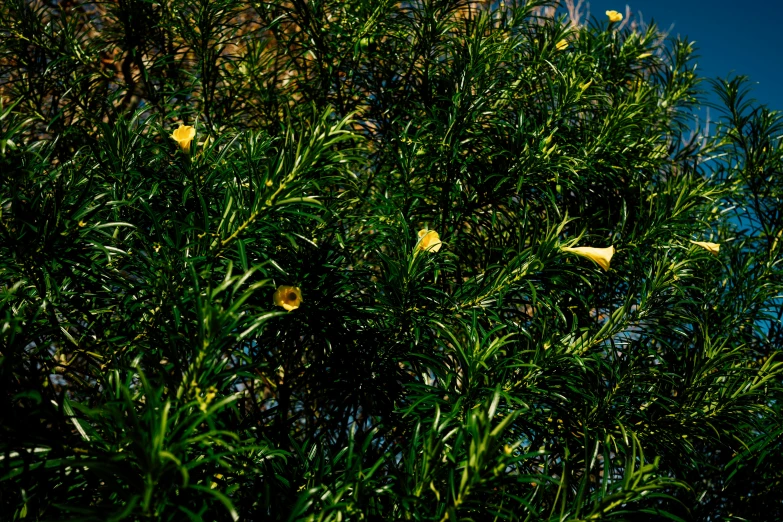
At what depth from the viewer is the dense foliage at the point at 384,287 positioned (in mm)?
1045

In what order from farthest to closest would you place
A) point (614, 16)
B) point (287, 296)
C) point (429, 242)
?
1. point (614, 16)
2. point (429, 242)
3. point (287, 296)

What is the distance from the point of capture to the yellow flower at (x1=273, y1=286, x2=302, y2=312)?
4.38 ft

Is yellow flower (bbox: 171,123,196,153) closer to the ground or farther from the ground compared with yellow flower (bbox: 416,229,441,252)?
farther from the ground

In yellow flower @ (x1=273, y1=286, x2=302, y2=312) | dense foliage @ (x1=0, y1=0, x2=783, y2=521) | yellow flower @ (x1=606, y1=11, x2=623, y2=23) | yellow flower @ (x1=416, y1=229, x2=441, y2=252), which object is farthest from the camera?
yellow flower @ (x1=606, y1=11, x2=623, y2=23)

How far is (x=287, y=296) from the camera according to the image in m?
1.36

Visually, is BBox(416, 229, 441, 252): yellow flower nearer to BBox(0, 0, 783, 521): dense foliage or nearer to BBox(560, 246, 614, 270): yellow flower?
BBox(0, 0, 783, 521): dense foliage

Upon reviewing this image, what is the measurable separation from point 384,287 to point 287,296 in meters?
0.29

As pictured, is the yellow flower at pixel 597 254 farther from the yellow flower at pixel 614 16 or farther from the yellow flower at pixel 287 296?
Answer: the yellow flower at pixel 614 16

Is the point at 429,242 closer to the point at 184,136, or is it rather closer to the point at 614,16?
the point at 184,136

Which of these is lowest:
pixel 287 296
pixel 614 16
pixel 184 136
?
pixel 287 296

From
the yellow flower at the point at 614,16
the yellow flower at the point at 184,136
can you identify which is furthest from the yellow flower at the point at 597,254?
the yellow flower at the point at 614,16

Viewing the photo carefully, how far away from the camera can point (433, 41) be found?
216 cm

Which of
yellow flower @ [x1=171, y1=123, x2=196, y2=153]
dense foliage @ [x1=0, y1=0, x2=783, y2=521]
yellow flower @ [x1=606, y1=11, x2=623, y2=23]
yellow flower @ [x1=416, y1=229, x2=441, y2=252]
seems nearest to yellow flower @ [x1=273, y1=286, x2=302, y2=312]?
dense foliage @ [x1=0, y1=0, x2=783, y2=521]

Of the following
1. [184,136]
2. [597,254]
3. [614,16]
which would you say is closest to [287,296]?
[184,136]
